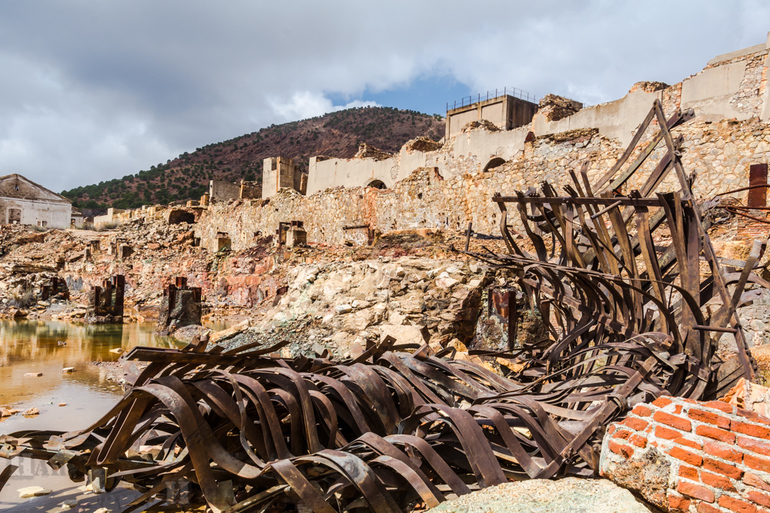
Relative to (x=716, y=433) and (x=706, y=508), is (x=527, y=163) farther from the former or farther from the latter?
(x=706, y=508)

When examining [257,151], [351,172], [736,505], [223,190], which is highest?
[257,151]

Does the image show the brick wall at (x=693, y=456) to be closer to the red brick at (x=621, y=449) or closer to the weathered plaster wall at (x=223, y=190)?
the red brick at (x=621, y=449)

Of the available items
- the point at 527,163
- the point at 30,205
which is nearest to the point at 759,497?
the point at 527,163

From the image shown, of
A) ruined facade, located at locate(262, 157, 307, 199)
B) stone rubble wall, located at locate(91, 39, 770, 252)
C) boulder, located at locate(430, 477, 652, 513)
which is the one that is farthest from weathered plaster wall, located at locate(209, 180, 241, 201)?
boulder, located at locate(430, 477, 652, 513)

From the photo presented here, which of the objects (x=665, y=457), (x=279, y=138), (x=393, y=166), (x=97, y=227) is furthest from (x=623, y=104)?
(x=279, y=138)

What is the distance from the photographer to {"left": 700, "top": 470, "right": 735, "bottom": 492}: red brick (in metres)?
1.85

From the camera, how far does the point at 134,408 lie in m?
2.46

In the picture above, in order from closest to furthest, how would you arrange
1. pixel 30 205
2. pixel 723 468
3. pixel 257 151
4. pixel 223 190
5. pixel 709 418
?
pixel 723 468 → pixel 709 418 → pixel 223 190 → pixel 30 205 → pixel 257 151

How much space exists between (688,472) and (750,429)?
29 centimetres

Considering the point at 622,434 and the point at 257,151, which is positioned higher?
the point at 257,151

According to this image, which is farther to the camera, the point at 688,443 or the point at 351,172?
the point at 351,172

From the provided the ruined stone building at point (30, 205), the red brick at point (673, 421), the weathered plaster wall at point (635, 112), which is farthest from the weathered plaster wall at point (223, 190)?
the red brick at point (673, 421)

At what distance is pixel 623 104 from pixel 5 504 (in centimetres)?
1486

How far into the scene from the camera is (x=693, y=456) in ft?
6.40
